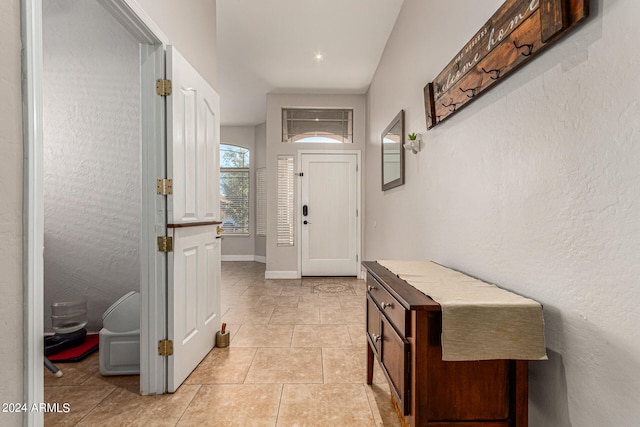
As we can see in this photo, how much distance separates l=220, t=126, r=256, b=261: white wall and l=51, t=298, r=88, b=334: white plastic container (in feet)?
15.5

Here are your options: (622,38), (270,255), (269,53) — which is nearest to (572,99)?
(622,38)

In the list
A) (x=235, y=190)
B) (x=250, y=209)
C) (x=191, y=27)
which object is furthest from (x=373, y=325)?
(x=235, y=190)

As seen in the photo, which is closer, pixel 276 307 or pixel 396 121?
pixel 396 121

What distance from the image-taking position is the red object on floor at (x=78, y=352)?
2279mm

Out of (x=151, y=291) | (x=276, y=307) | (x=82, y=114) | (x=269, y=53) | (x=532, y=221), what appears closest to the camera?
(x=532, y=221)

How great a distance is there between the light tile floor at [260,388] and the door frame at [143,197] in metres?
0.21

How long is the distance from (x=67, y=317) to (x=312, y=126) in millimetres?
3975

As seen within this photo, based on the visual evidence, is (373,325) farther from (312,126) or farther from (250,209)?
(250,209)

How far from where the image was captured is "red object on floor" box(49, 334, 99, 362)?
2279 mm

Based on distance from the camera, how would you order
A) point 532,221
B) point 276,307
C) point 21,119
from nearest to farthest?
point 21,119
point 532,221
point 276,307

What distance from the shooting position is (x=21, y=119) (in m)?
0.95

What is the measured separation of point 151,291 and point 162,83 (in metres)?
1.23

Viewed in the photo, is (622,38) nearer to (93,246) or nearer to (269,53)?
(93,246)

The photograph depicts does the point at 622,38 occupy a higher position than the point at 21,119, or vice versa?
the point at 622,38
